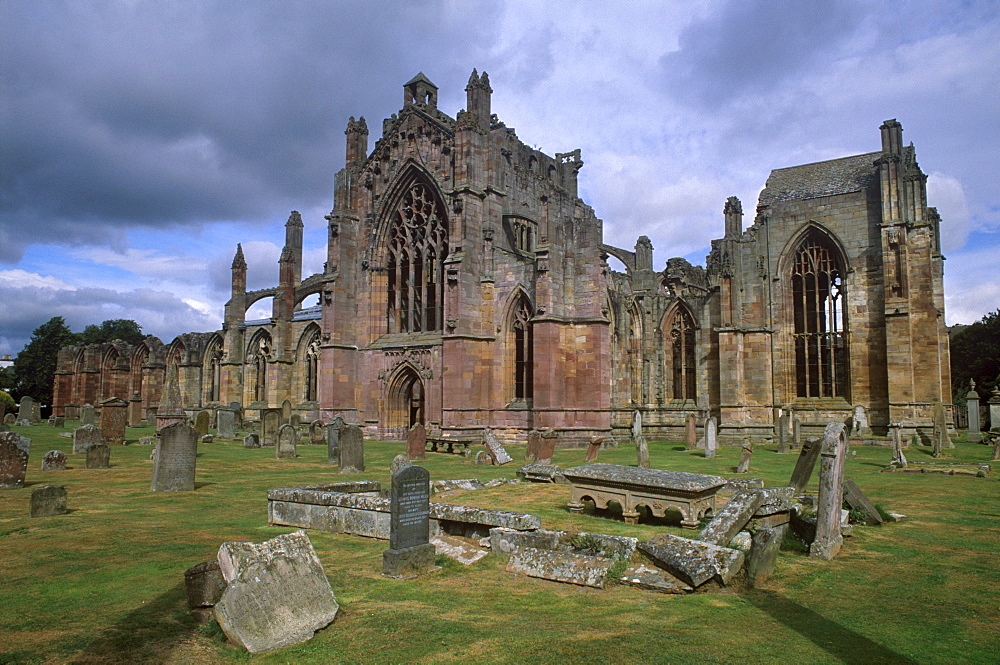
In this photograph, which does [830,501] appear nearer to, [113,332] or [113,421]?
[113,421]

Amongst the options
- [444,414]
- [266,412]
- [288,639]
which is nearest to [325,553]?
[288,639]

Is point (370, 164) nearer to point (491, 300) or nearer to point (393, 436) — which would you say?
point (491, 300)

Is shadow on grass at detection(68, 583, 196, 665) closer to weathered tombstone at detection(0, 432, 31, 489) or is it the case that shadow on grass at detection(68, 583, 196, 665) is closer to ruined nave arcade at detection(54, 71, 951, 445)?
weathered tombstone at detection(0, 432, 31, 489)

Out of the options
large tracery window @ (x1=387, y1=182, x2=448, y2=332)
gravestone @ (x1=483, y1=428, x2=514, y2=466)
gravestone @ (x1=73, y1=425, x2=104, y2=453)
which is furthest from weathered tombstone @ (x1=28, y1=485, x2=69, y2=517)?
large tracery window @ (x1=387, y1=182, x2=448, y2=332)

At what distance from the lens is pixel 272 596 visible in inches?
A: 205

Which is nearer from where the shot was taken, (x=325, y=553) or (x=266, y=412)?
(x=325, y=553)

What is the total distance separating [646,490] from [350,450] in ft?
28.1

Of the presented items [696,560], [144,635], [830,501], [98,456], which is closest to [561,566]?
[696,560]

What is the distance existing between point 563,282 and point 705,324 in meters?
9.39

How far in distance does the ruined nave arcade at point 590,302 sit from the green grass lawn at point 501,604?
16804 mm

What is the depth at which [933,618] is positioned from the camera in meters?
5.60

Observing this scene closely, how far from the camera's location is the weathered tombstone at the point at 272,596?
4.96 metres

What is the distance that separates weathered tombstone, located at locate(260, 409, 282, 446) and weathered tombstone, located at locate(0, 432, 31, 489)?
12707 millimetres

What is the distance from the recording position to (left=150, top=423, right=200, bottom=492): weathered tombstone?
12398 mm
